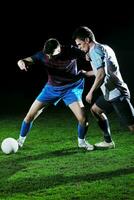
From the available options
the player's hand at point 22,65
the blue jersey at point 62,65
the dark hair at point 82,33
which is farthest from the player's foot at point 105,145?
the dark hair at point 82,33

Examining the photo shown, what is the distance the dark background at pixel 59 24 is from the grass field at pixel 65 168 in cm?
1666

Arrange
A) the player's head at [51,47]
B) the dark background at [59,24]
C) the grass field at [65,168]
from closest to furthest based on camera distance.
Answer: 1. the grass field at [65,168]
2. the player's head at [51,47]
3. the dark background at [59,24]

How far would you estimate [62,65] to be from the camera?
8.81 meters

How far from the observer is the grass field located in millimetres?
6548

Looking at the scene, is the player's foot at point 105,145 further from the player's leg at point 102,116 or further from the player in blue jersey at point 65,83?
the player in blue jersey at point 65,83

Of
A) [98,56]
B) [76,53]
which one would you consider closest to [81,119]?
[76,53]

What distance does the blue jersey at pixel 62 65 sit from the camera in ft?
28.7

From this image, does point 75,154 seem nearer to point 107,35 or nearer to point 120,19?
point 107,35

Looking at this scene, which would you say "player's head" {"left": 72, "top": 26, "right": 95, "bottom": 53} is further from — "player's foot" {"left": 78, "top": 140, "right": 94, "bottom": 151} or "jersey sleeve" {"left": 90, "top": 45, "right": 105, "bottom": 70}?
"player's foot" {"left": 78, "top": 140, "right": 94, "bottom": 151}

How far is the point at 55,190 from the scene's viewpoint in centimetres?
668

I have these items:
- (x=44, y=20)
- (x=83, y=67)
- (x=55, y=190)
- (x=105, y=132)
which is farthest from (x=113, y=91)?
(x=44, y=20)

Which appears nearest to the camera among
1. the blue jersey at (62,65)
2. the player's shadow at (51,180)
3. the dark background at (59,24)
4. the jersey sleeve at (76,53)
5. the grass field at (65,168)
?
the grass field at (65,168)

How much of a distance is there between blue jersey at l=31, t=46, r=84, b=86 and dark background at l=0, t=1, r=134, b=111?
17.8 metres

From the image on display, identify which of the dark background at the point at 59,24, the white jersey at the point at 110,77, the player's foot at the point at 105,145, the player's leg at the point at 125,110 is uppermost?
the white jersey at the point at 110,77
